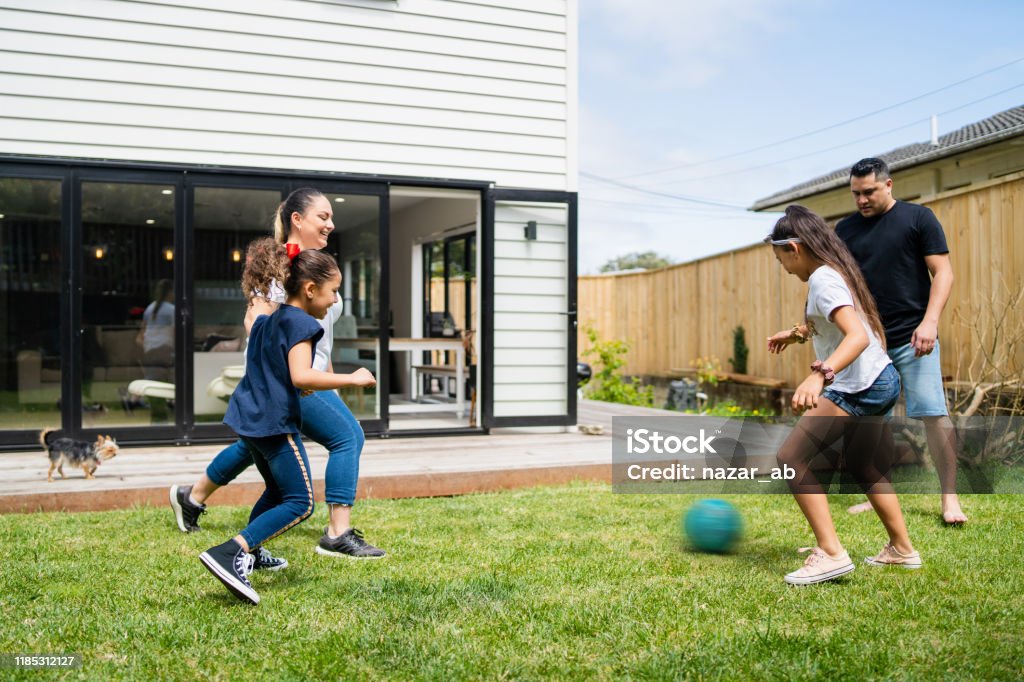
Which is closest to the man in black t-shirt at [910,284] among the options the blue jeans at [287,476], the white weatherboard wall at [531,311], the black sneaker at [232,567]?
the blue jeans at [287,476]

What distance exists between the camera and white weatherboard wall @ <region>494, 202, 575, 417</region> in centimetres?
775

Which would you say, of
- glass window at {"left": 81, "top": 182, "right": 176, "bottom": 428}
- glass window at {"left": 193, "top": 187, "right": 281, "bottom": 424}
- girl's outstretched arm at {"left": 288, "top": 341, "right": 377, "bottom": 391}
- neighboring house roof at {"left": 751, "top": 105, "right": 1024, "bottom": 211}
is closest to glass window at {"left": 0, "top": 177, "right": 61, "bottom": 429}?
glass window at {"left": 81, "top": 182, "right": 176, "bottom": 428}

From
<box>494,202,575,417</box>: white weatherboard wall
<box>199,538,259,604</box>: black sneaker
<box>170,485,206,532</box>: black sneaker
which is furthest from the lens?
<box>494,202,575,417</box>: white weatherboard wall

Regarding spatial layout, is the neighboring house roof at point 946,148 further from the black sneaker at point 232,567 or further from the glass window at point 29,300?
the black sneaker at point 232,567

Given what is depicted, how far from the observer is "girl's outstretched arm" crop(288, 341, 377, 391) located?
9.96 feet

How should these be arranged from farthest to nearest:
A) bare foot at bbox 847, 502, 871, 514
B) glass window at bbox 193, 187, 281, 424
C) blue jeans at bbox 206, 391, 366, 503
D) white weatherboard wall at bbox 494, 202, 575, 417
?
white weatherboard wall at bbox 494, 202, 575, 417, glass window at bbox 193, 187, 281, 424, bare foot at bbox 847, 502, 871, 514, blue jeans at bbox 206, 391, 366, 503

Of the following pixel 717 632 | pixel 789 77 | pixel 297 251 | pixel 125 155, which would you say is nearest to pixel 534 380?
pixel 125 155

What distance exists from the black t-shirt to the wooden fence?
2202 mm

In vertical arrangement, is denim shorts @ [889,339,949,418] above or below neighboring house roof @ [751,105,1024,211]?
below

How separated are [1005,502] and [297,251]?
408cm

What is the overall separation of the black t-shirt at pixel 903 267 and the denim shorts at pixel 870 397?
1136 mm

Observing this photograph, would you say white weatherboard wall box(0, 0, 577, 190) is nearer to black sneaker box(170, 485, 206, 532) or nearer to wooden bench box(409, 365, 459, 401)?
wooden bench box(409, 365, 459, 401)

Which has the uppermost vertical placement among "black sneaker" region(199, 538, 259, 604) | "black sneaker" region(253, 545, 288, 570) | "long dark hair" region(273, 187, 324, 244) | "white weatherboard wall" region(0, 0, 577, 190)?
"white weatherboard wall" region(0, 0, 577, 190)

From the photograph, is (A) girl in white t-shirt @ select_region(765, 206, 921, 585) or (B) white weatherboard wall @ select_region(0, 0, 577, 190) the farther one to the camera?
(B) white weatherboard wall @ select_region(0, 0, 577, 190)
